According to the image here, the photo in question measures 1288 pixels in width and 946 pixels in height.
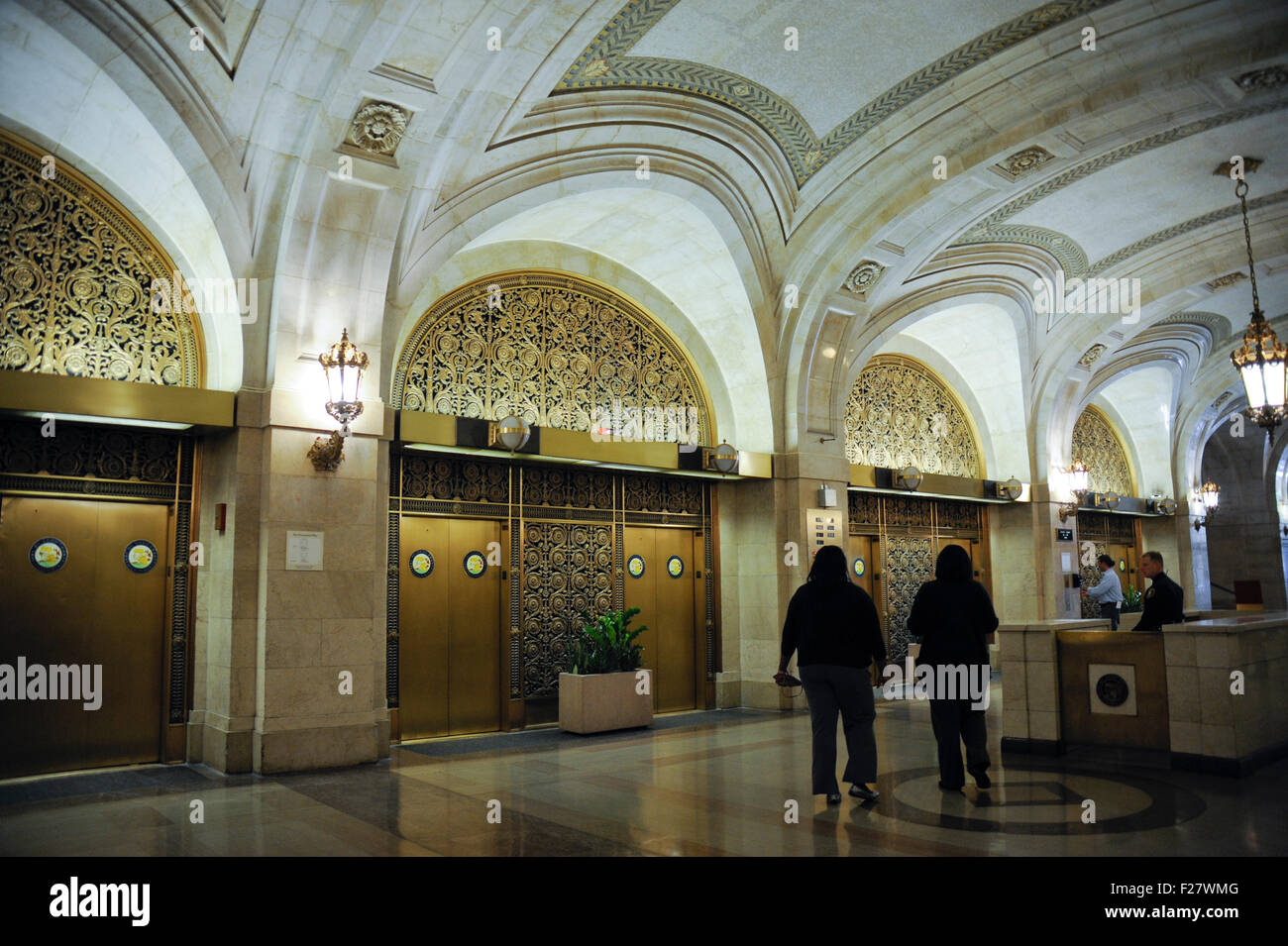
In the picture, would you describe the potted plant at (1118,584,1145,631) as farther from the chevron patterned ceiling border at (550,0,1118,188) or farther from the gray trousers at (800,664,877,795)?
the gray trousers at (800,664,877,795)

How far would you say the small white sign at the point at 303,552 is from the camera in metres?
6.66

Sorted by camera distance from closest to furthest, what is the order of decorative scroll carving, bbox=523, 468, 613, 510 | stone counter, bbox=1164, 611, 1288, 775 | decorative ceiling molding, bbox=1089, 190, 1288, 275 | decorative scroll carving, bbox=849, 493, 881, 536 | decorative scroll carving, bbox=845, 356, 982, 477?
stone counter, bbox=1164, 611, 1288, 775, decorative scroll carving, bbox=523, 468, 613, 510, decorative ceiling molding, bbox=1089, 190, 1288, 275, decorative scroll carving, bbox=849, 493, 881, 536, decorative scroll carving, bbox=845, 356, 982, 477

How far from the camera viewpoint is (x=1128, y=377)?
16.8m

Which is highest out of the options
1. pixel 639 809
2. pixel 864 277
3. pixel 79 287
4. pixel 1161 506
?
pixel 864 277

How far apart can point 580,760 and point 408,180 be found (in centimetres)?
462

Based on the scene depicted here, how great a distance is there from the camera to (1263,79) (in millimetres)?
7930

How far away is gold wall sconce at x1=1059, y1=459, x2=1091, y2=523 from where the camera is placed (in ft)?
46.0

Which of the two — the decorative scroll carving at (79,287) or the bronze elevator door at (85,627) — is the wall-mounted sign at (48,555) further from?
the decorative scroll carving at (79,287)

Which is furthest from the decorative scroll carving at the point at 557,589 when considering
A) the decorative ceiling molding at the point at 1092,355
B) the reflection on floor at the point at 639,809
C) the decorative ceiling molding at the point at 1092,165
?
the decorative ceiling molding at the point at 1092,355

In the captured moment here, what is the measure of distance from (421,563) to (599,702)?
209 centimetres

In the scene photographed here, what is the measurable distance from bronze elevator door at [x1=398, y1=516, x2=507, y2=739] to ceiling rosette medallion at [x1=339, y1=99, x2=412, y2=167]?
3.26 metres

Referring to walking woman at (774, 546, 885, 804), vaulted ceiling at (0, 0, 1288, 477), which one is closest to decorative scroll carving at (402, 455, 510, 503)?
vaulted ceiling at (0, 0, 1288, 477)

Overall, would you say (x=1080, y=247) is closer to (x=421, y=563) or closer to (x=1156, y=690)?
(x=1156, y=690)

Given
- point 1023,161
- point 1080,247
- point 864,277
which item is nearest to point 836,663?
point 864,277
